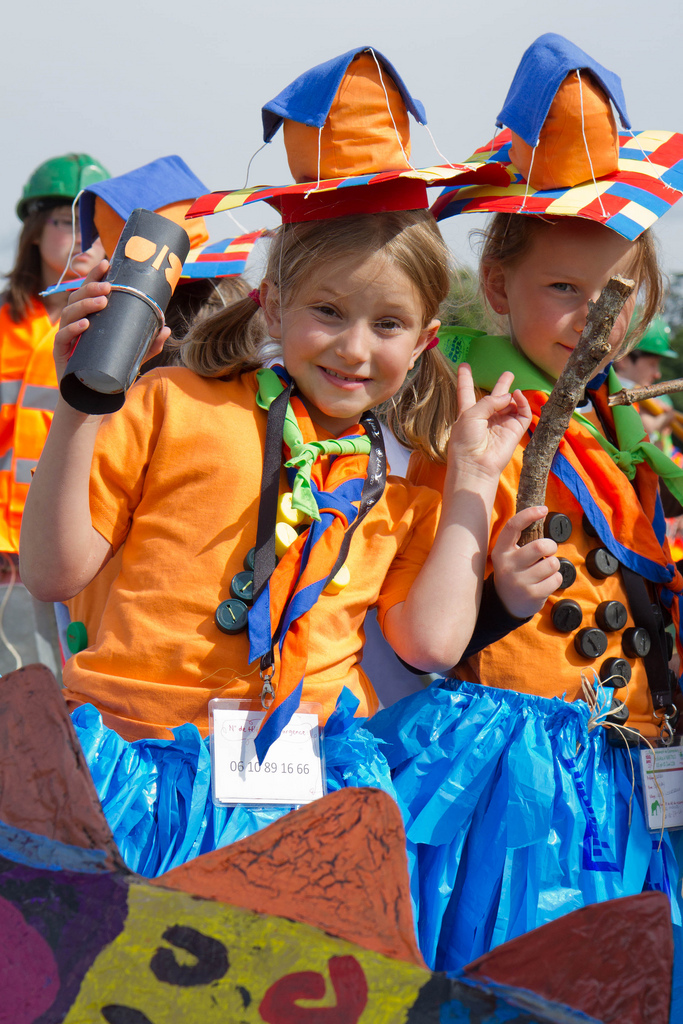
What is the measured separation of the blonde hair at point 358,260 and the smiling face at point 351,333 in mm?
25

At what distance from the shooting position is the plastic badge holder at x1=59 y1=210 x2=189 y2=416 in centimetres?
125

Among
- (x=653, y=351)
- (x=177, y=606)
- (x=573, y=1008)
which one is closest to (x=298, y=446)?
(x=177, y=606)

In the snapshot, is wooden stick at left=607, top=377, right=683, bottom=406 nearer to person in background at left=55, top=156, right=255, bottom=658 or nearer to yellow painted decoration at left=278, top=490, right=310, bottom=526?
yellow painted decoration at left=278, top=490, right=310, bottom=526

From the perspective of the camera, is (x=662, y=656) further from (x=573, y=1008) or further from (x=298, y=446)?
(x=573, y=1008)

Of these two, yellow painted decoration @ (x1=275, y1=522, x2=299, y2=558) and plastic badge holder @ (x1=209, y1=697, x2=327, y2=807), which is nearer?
plastic badge holder @ (x1=209, y1=697, x2=327, y2=807)

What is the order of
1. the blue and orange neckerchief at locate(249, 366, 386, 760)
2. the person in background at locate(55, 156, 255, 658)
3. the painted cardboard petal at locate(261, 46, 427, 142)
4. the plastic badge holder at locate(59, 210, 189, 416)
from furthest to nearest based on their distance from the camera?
1. the person in background at locate(55, 156, 255, 658)
2. the painted cardboard petal at locate(261, 46, 427, 142)
3. the blue and orange neckerchief at locate(249, 366, 386, 760)
4. the plastic badge holder at locate(59, 210, 189, 416)

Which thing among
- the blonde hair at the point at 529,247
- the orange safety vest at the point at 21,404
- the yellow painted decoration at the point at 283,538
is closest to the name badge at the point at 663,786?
the yellow painted decoration at the point at 283,538

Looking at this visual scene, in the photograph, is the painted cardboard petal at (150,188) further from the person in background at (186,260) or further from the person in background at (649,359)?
the person in background at (649,359)

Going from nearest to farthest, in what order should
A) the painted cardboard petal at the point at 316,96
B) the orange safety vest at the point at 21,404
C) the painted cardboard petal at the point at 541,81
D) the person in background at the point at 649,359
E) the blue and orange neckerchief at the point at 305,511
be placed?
1. the blue and orange neckerchief at the point at 305,511
2. the painted cardboard petal at the point at 316,96
3. the painted cardboard petal at the point at 541,81
4. the orange safety vest at the point at 21,404
5. the person in background at the point at 649,359

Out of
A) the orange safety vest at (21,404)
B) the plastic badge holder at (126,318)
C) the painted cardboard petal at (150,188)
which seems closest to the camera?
the plastic badge holder at (126,318)

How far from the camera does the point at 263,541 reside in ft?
5.19

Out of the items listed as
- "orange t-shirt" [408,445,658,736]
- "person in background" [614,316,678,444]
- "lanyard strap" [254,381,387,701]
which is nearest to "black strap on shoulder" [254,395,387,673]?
"lanyard strap" [254,381,387,701]

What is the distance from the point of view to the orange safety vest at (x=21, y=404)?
3504 millimetres

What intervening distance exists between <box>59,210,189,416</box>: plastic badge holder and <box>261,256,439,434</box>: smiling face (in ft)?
1.27
